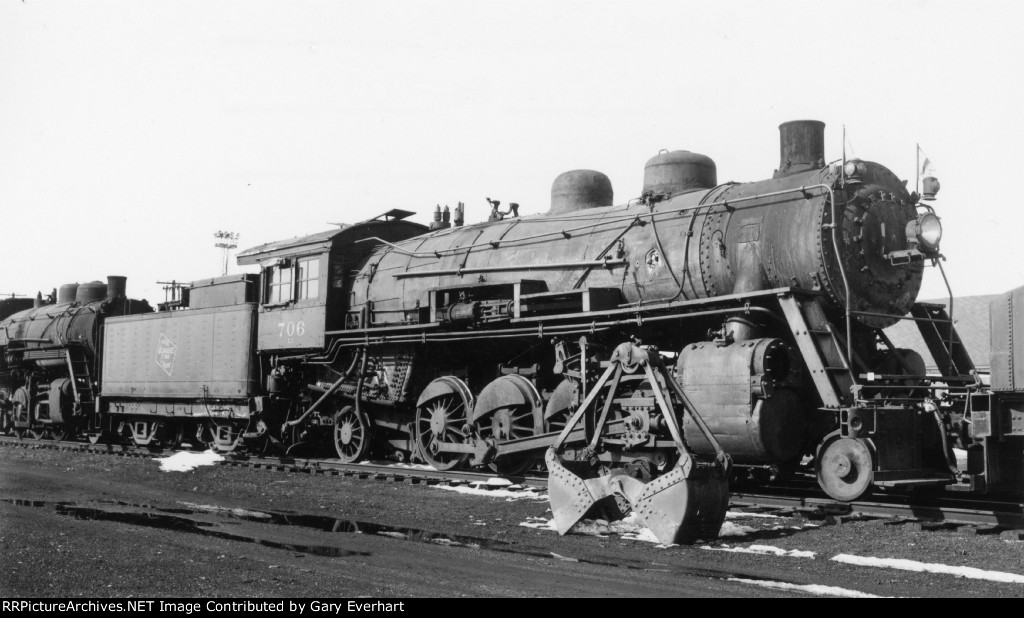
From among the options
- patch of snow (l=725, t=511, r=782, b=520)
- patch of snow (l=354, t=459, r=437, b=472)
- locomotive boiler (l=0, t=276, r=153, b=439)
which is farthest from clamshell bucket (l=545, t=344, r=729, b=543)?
locomotive boiler (l=0, t=276, r=153, b=439)

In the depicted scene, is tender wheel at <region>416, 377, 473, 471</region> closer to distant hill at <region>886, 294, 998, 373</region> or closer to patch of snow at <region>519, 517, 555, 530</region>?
patch of snow at <region>519, 517, 555, 530</region>

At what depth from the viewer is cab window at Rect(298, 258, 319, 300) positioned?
1431 cm

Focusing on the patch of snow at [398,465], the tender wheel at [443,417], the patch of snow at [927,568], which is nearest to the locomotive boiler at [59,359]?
the patch of snow at [398,465]

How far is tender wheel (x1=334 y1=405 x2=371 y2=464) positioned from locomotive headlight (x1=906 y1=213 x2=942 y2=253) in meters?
8.23

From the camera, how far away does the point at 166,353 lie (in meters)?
17.0

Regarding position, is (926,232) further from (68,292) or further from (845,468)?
(68,292)

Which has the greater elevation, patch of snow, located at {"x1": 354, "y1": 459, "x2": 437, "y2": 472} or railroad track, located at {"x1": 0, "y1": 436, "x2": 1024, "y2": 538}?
railroad track, located at {"x1": 0, "y1": 436, "x2": 1024, "y2": 538}

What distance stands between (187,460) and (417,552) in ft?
29.3

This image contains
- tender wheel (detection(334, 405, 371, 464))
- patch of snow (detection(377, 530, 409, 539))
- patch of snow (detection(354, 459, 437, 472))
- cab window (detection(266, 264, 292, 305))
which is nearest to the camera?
patch of snow (detection(377, 530, 409, 539))

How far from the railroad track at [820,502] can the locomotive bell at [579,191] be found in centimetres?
377

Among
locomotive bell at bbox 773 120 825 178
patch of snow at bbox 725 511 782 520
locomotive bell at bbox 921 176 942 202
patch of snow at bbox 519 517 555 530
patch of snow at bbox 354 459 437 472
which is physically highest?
locomotive bell at bbox 773 120 825 178

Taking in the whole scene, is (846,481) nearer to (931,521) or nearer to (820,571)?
(931,521)
